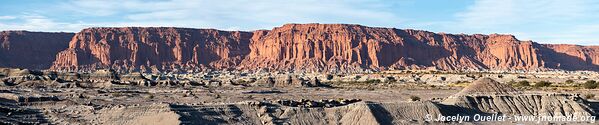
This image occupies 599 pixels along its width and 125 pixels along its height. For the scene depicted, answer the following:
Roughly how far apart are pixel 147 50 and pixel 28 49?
30.7 meters

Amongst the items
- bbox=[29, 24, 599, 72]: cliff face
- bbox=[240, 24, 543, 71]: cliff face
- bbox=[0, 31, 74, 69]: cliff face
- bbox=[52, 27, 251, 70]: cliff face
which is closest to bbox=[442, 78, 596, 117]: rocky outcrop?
bbox=[29, 24, 599, 72]: cliff face

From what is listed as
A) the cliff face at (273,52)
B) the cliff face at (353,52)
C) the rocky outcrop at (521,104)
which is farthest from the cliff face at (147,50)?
the rocky outcrop at (521,104)

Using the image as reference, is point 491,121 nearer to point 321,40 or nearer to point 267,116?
point 267,116

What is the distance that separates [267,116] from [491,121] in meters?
10.0

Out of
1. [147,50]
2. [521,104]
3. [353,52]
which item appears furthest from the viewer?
[147,50]

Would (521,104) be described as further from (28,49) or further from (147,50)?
(28,49)

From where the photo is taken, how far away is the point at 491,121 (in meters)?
30.2

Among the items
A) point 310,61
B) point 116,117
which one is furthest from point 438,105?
point 310,61

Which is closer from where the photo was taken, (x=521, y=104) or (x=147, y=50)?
(x=521, y=104)

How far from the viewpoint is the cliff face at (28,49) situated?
6836 inches

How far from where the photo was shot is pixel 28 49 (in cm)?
18012

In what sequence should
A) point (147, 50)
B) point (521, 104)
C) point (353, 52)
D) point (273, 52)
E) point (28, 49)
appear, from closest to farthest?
point (521, 104), point (28, 49), point (353, 52), point (147, 50), point (273, 52)

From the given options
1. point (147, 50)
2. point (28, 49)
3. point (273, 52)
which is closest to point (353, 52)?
point (273, 52)

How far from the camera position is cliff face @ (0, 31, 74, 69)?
→ 173625 millimetres
